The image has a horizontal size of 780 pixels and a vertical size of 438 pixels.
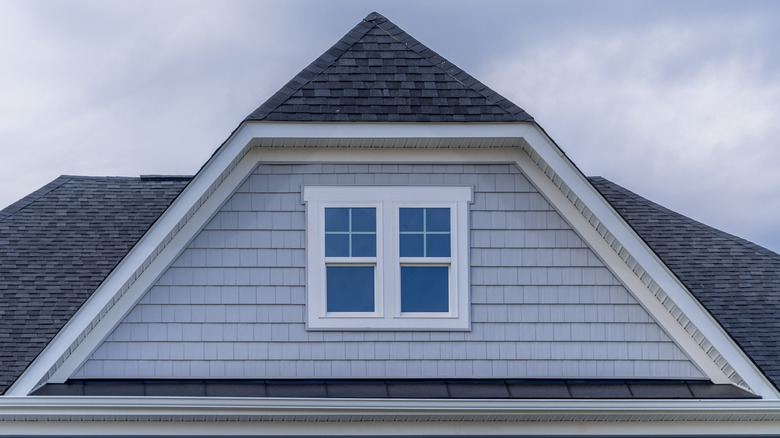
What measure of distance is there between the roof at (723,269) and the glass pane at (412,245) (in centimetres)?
220

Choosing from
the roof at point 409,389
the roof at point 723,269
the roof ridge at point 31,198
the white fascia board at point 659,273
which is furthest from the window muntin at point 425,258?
the roof ridge at point 31,198

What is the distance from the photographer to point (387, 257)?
31.6 ft

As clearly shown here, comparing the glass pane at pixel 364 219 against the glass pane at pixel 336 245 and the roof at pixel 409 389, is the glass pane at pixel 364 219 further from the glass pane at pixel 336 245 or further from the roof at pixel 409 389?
the roof at pixel 409 389

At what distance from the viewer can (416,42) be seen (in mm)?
10266

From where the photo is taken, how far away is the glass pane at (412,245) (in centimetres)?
968

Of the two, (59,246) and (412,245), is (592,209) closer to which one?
(412,245)

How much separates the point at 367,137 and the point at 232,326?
2279 millimetres

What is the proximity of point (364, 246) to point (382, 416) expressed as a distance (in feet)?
5.50

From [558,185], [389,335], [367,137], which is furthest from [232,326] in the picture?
[558,185]

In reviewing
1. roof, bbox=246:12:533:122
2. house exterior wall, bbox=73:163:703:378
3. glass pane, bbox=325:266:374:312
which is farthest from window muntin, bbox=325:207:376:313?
roof, bbox=246:12:533:122

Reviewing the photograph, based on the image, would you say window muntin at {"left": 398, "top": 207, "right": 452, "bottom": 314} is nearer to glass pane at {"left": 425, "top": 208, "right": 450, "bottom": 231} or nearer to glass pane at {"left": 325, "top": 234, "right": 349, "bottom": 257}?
glass pane at {"left": 425, "top": 208, "right": 450, "bottom": 231}

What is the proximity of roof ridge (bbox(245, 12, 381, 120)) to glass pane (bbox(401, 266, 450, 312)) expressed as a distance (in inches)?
80.9

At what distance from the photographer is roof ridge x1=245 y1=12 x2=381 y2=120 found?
30.9ft

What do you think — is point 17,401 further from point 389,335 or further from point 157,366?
point 389,335
